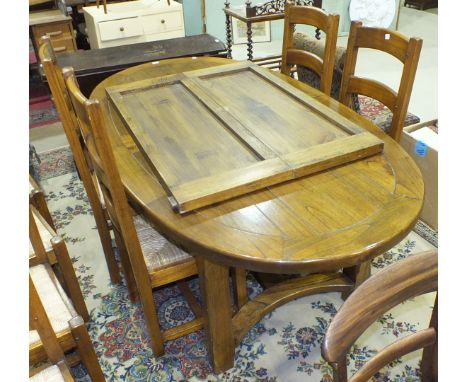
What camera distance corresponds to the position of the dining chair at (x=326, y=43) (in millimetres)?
1920

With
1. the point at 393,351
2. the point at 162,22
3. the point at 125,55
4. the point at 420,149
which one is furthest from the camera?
the point at 162,22

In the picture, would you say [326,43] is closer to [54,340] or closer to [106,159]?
[106,159]

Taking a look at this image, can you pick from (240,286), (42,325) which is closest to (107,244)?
(240,286)

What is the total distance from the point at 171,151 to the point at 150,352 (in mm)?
816

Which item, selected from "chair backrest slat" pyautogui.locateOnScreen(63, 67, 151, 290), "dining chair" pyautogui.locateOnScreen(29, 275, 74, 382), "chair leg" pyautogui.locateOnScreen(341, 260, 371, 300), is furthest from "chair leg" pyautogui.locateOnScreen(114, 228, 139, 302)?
"chair leg" pyautogui.locateOnScreen(341, 260, 371, 300)

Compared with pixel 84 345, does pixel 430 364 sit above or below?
above

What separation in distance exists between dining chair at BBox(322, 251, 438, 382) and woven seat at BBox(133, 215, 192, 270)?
0.84m

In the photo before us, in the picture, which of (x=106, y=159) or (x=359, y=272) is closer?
(x=106, y=159)

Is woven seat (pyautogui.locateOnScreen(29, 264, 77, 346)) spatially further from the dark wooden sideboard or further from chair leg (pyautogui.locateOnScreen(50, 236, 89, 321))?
the dark wooden sideboard

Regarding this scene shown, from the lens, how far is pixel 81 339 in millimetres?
1223

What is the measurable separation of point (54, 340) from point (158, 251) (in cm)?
47

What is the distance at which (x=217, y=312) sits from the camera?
4.60 ft

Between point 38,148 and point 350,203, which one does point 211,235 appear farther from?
point 38,148

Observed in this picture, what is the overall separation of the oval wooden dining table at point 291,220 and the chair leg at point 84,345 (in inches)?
13.8
